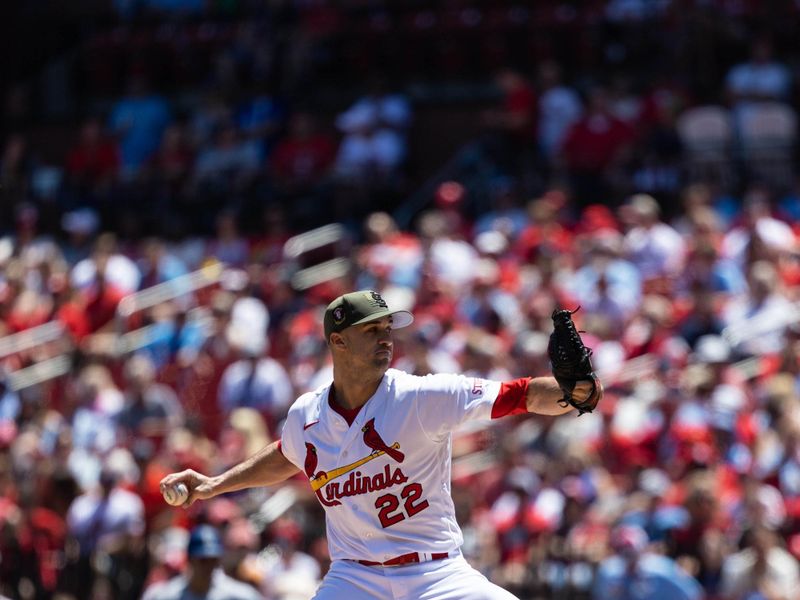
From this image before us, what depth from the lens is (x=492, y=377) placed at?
11625 millimetres

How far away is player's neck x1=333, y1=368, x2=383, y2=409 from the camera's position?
6.81 meters

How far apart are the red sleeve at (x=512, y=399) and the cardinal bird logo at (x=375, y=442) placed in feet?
1.47

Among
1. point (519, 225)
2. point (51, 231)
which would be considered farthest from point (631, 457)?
point (51, 231)

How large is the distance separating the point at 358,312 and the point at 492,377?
198 inches

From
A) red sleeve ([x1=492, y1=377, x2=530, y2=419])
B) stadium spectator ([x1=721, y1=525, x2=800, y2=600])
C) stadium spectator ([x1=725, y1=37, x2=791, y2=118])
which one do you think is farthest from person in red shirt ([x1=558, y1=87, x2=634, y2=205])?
red sleeve ([x1=492, y1=377, x2=530, y2=419])

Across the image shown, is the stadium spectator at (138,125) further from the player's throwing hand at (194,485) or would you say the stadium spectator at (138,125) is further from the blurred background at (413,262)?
the player's throwing hand at (194,485)

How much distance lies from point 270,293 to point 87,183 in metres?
4.31

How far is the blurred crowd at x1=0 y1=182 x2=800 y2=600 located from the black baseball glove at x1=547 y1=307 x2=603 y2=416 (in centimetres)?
374

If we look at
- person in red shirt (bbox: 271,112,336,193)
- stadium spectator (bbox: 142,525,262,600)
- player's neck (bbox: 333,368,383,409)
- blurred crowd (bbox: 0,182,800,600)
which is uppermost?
player's neck (bbox: 333,368,383,409)

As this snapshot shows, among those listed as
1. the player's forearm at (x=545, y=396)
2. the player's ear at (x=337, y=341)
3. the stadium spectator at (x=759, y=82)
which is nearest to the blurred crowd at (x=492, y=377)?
the stadium spectator at (x=759, y=82)

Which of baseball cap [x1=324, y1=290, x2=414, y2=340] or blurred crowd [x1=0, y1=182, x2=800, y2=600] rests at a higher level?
baseball cap [x1=324, y1=290, x2=414, y2=340]

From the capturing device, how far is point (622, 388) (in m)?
11.7

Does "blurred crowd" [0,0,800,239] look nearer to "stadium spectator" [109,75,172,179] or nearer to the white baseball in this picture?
"stadium spectator" [109,75,172,179]

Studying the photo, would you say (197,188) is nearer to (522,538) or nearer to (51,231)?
(51,231)
